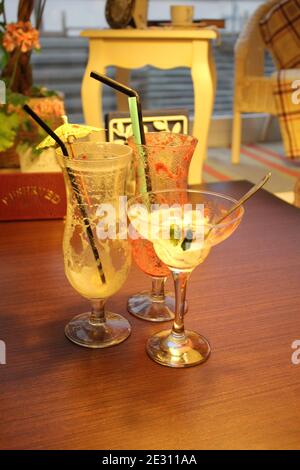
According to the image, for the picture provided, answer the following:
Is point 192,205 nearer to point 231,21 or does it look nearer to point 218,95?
point 218,95

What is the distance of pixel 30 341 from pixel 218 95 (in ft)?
9.69

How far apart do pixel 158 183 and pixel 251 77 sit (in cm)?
225

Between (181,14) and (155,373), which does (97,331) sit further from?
(181,14)

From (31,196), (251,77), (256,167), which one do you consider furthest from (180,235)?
(256,167)

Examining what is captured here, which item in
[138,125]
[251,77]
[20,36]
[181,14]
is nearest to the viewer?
[138,125]

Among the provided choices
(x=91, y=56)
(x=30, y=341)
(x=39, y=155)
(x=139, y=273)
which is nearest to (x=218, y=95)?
(x=91, y=56)

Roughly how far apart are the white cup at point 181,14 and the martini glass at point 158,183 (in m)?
1.70

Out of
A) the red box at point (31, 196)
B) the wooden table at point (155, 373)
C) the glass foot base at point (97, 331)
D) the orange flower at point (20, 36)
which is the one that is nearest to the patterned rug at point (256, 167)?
the orange flower at point (20, 36)

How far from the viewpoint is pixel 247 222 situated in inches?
40.7

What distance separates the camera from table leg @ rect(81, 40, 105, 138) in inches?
77.6

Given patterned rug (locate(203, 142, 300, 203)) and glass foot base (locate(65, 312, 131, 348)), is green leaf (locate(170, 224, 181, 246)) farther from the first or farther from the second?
patterned rug (locate(203, 142, 300, 203))

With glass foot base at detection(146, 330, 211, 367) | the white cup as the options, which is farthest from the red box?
the white cup

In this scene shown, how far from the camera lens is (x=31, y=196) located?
3.38ft

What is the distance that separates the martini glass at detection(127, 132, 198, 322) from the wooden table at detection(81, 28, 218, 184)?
1.24m
